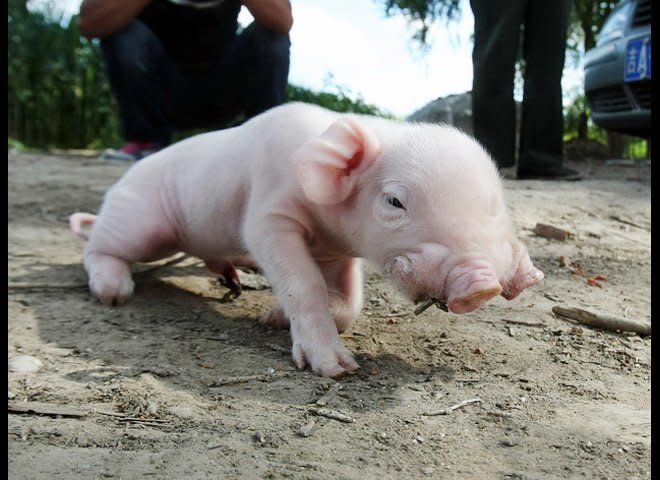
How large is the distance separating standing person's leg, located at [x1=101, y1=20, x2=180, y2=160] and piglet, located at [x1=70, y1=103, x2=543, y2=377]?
7.07ft

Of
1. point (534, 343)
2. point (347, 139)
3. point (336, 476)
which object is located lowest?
point (534, 343)

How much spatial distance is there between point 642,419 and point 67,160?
580cm

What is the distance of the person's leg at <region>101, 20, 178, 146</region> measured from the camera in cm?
465

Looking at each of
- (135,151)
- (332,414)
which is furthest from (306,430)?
(135,151)

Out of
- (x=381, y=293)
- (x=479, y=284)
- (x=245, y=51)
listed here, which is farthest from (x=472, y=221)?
(x=245, y=51)

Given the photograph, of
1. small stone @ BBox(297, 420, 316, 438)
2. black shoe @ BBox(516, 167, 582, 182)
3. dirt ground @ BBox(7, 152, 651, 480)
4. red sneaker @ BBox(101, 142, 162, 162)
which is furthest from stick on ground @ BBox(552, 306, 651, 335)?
red sneaker @ BBox(101, 142, 162, 162)

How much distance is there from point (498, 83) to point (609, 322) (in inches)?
108

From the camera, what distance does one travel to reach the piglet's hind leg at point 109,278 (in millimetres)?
2482

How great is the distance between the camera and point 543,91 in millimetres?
4973

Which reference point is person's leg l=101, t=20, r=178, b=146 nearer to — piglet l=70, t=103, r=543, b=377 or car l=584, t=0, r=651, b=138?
piglet l=70, t=103, r=543, b=377

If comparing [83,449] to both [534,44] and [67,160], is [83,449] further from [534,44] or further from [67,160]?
[67,160]

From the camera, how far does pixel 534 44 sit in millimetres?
4848

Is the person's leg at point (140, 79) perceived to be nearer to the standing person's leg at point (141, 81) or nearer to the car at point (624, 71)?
the standing person's leg at point (141, 81)

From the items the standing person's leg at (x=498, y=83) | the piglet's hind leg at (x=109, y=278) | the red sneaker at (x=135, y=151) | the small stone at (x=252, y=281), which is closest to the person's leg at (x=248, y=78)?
the red sneaker at (x=135, y=151)
